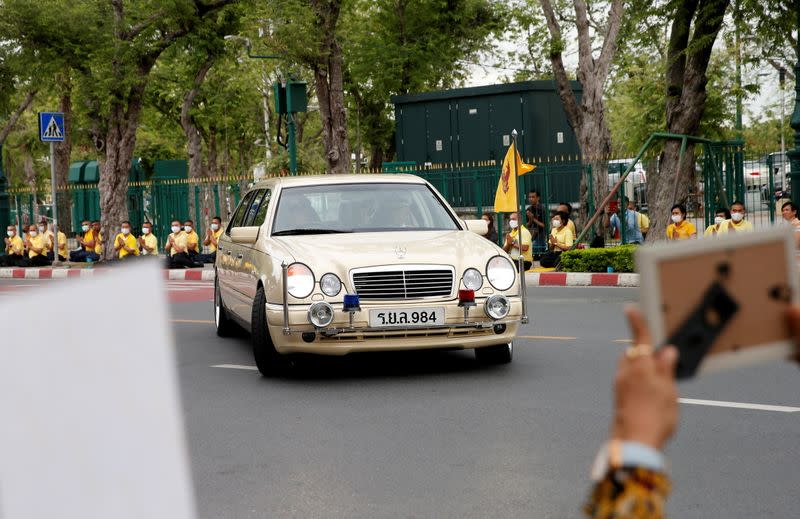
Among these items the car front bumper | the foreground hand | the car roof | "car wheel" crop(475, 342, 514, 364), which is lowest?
"car wheel" crop(475, 342, 514, 364)

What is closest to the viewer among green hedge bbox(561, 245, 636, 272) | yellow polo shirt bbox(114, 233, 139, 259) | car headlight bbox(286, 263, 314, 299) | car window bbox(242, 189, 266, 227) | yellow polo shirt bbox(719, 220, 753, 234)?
car headlight bbox(286, 263, 314, 299)

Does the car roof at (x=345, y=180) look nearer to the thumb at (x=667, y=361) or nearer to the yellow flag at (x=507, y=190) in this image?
the thumb at (x=667, y=361)

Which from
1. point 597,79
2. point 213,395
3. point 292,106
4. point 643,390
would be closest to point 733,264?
point 643,390

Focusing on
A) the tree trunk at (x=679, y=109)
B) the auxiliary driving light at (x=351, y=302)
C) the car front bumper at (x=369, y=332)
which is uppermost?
the tree trunk at (x=679, y=109)

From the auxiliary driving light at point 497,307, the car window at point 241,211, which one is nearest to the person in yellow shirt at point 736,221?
the car window at point 241,211

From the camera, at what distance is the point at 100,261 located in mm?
30297

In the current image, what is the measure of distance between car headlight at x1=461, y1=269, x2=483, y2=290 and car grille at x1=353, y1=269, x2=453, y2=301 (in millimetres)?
177

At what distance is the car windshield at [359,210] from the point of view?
1028 cm

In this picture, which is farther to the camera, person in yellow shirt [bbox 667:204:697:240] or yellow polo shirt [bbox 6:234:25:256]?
yellow polo shirt [bbox 6:234:25:256]

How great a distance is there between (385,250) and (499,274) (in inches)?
33.5

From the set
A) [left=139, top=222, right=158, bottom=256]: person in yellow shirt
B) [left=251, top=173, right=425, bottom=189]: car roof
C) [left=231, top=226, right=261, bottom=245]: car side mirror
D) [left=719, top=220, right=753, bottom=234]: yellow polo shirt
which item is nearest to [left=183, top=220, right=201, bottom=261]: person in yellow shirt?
[left=139, top=222, right=158, bottom=256]: person in yellow shirt

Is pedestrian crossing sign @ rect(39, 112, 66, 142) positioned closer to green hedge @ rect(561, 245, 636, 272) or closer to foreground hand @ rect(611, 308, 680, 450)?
green hedge @ rect(561, 245, 636, 272)

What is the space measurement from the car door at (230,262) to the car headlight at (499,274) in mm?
2729

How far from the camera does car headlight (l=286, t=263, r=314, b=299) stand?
358 inches
